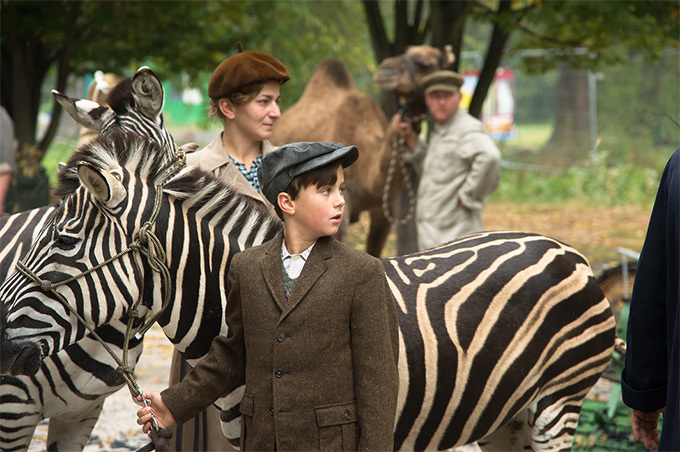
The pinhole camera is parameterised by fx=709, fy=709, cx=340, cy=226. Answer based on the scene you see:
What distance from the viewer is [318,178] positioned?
2.27 m

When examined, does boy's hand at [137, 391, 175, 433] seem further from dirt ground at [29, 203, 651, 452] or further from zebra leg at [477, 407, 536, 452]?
dirt ground at [29, 203, 651, 452]

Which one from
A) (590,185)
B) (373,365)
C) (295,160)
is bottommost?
(590,185)

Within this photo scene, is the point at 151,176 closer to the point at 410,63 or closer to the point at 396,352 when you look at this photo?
the point at 396,352

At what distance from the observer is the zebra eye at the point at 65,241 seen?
2289 millimetres

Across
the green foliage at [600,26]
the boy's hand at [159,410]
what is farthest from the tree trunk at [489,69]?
the boy's hand at [159,410]

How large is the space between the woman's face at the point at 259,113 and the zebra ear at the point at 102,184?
43.8 inches

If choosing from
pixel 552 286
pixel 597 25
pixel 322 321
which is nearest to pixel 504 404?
pixel 552 286

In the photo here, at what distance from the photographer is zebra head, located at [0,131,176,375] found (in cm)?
225

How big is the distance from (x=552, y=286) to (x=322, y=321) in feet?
4.13

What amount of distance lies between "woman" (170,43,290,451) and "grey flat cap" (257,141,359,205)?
2.76 ft

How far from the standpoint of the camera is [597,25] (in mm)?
7516

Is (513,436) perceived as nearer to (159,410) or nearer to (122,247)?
(159,410)

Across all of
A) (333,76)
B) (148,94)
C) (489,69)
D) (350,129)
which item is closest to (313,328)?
(148,94)

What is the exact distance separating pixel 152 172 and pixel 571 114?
17.2 metres
